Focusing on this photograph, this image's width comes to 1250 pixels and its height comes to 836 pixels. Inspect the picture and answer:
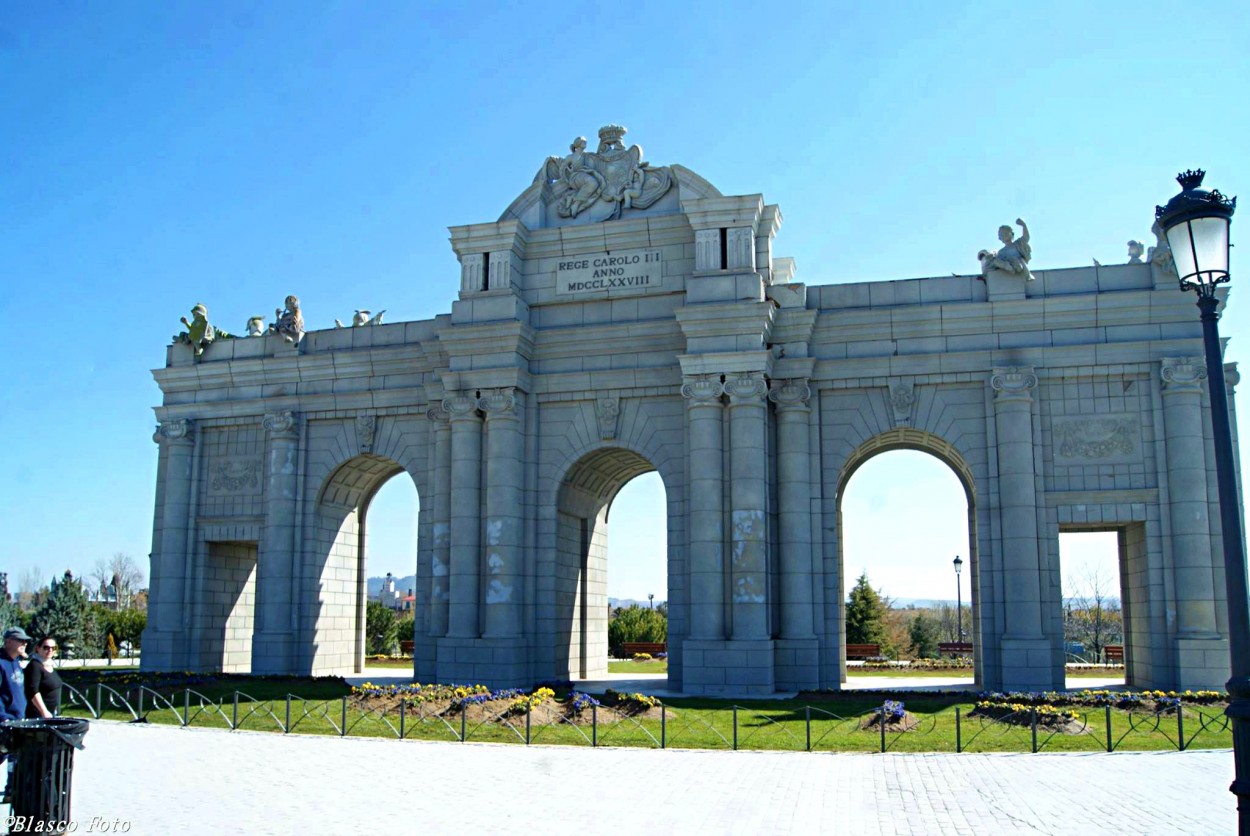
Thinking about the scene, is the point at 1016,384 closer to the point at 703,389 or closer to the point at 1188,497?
the point at 1188,497

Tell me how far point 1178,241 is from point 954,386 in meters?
18.6

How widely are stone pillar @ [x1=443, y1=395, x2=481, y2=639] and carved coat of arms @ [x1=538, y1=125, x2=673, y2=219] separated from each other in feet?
21.1

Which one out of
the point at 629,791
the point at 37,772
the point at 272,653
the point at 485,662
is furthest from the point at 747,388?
the point at 37,772

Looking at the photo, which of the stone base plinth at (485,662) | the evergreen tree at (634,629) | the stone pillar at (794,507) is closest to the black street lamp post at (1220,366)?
the stone pillar at (794,507)

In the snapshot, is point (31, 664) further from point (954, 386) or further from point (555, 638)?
point (954, 386)

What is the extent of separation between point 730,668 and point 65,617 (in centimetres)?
3935

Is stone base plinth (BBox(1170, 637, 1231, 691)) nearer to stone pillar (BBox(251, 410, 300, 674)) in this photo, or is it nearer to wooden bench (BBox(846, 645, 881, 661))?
wooden bench (BBox(846, 645, 881, 661))

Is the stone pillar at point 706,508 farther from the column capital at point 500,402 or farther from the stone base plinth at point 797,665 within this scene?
the column capital at point 500,402

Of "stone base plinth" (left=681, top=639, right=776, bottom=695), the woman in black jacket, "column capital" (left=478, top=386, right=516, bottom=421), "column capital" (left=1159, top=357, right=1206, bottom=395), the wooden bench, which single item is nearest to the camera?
the woman in black jacket

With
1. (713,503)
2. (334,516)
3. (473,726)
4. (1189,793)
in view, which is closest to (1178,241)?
(1189,793)

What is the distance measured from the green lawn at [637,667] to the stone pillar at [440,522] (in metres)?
8.28

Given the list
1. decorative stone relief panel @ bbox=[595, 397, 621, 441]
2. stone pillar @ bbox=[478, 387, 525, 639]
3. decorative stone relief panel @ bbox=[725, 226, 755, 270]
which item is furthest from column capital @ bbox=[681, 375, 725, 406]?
stone pillar @ bbox=[478, 387, 525, 639]

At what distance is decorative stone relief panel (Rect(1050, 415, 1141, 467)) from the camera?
89.1 ft

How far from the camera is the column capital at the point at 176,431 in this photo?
34281 mm
